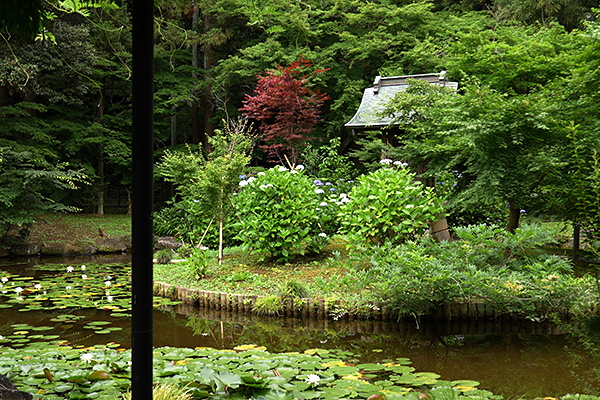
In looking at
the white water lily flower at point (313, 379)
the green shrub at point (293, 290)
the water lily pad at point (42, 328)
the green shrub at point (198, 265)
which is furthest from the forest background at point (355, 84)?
the green shrub at point (198, 265)

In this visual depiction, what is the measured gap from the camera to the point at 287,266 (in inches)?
264

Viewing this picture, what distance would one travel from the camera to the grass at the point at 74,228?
1162cm

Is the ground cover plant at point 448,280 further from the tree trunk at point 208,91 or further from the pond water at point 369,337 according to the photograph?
the tree trunk at point 208,91

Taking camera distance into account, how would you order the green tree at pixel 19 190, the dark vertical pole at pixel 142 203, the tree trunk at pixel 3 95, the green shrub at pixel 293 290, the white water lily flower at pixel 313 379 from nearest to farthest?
the dark vertical pole at pixel 142 203, the white water lily flower at pixel 313 379, the green shrub at pixel 293 290, the green tree at pixel 19 190, the tree trunk at pixel 3 95

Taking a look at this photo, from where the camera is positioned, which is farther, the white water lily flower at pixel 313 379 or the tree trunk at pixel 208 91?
the tree trunk at pixel 208 91

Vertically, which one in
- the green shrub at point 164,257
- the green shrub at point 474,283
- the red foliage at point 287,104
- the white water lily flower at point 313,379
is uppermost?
the red foliage at point 287,104

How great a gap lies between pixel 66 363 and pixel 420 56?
1363 centimetres

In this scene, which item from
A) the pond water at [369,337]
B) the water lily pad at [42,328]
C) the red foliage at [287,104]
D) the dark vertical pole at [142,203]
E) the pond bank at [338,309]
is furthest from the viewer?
the red foliage at [287,104]

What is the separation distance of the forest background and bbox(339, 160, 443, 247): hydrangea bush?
662 millimetres

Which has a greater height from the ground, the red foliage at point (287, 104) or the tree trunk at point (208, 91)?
the tree trunk at point (208, 91)

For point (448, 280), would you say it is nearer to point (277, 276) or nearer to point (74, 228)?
point (277, 276)

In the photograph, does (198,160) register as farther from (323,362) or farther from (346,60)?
(346,60)

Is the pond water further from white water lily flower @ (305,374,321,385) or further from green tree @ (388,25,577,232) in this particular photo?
green tree @ (388,25,577,232)

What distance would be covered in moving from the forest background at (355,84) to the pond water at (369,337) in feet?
4.80
